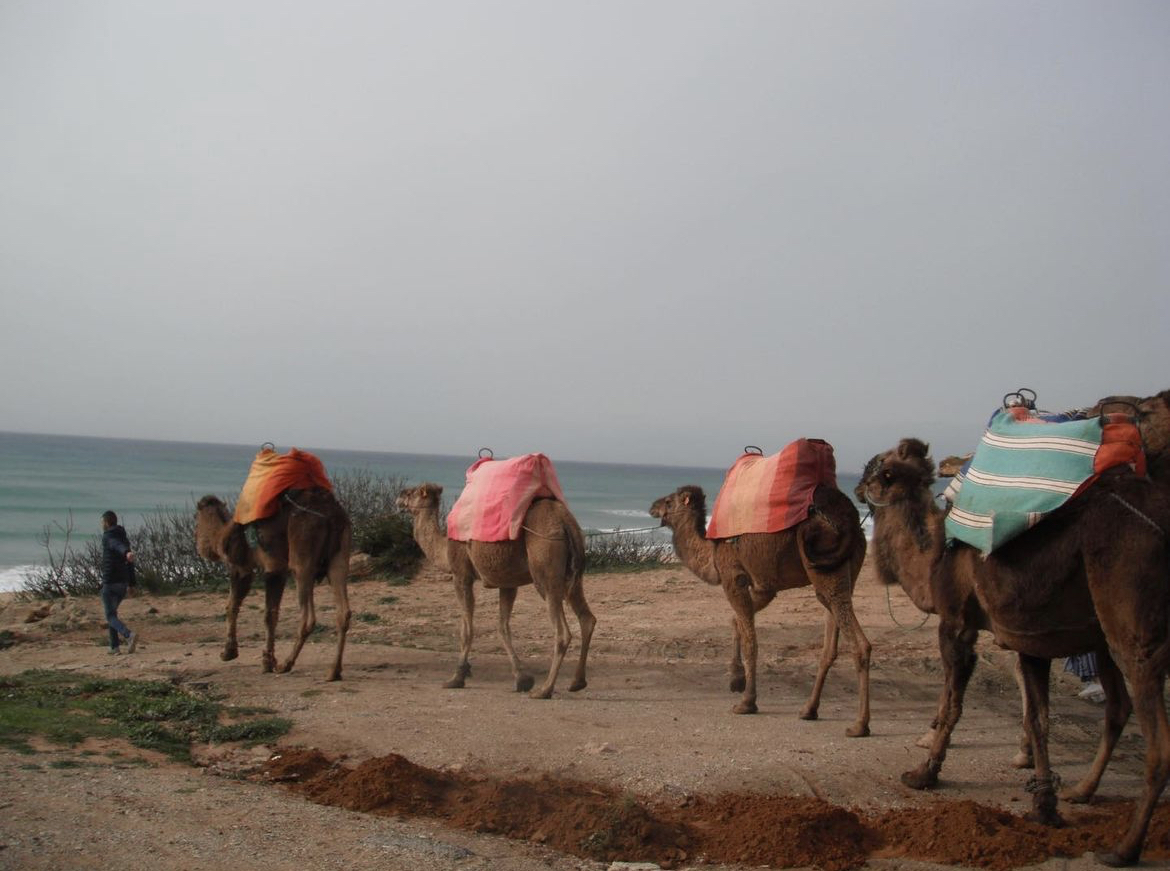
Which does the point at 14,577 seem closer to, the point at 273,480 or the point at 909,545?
the point at 273,480

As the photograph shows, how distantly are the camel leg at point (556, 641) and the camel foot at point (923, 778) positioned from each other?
4065 millimetres

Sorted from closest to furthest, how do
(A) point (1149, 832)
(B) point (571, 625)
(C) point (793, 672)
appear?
(A) point (1149, 832) → (C) point (793, 672) → (B) point (571, 625)

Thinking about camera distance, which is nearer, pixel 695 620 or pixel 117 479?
pixel 695 620

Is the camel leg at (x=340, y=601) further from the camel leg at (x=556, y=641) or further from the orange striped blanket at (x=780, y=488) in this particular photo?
the orange striped blanket at (x=780, y=488)

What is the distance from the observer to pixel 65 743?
7.56m

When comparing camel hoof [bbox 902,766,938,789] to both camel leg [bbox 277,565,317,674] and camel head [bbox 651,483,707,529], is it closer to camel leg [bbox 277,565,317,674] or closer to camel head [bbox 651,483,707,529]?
camel head [bbox 651,483,707,529]

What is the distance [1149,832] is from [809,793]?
206 cm

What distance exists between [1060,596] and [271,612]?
8808 millimetres

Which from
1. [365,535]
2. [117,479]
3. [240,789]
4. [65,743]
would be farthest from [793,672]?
[117,479]

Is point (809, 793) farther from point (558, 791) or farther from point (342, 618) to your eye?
point (342, 618)

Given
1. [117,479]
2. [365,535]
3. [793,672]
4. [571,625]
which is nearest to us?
[793,672]

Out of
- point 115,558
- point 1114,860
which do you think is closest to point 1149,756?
point 1114,860

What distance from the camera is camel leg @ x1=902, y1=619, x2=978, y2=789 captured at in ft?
22.9

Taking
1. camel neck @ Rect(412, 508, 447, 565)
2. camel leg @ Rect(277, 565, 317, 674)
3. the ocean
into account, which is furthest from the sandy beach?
the ocean
